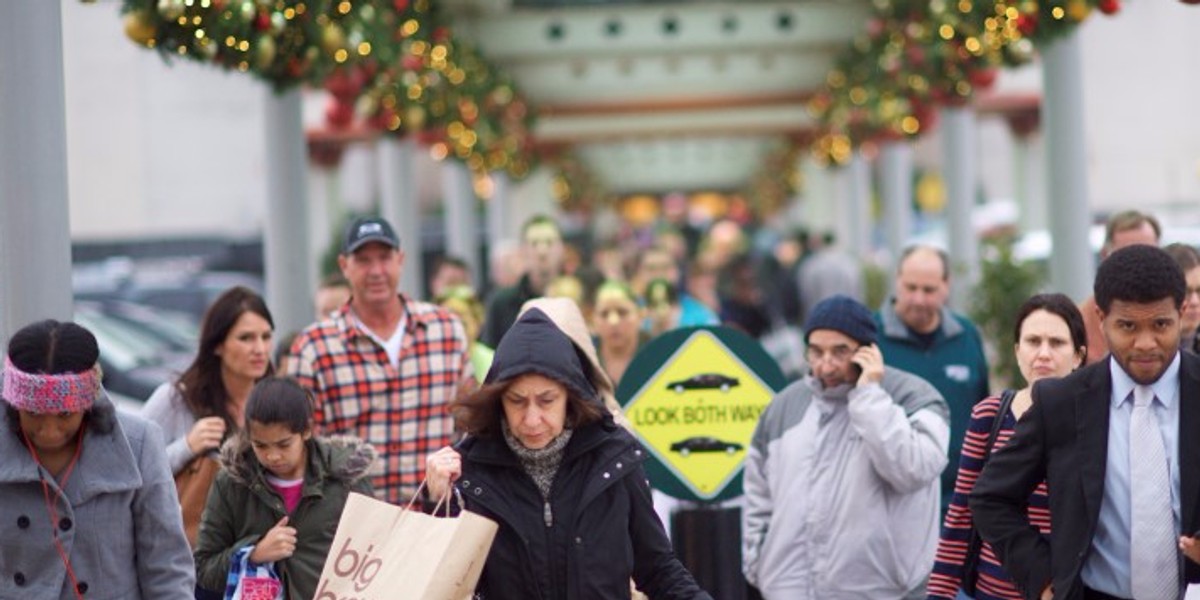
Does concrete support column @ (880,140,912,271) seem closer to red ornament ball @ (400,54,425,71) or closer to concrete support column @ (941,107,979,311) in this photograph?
concrete support column @ (941,107,979,311)

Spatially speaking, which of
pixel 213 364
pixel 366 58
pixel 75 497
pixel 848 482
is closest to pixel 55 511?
pixel 75 497

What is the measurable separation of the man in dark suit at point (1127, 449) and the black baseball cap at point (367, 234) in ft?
12.7

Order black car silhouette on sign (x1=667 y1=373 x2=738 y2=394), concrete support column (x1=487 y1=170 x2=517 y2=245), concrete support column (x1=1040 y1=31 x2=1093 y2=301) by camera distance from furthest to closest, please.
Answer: concrete support column (x1=487 y1=170 x2=517 y2=245) < concrete support column (x1=1040 y1=31 x2=1093 y2=301) < black car silhouette on sign (x1=667 y1=373 x2=738 y2=394)

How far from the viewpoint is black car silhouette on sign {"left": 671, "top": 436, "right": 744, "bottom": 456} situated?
9.15m

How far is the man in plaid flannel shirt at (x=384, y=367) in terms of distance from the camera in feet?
29.7

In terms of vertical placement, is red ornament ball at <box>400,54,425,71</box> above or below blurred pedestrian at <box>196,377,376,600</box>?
above

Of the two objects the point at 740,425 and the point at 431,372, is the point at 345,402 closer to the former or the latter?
the point at 431,372

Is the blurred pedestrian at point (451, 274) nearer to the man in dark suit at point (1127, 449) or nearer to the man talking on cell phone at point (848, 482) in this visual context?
the man talking on cell phone at point (848, 482)

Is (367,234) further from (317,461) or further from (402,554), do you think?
(402,554)

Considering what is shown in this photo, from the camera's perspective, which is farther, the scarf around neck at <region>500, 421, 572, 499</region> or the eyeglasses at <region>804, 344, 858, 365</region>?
the eyeglasses at <region>804, 344, 858, 365</region>

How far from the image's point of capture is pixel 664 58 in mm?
28188

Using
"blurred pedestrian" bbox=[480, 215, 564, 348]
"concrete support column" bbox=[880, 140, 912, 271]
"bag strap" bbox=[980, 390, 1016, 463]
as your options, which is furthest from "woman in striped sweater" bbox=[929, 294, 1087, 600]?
"concrete support column" bbox=[880, 140, 912, 271]

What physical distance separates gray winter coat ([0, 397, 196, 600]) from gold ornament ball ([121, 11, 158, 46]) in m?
4.65

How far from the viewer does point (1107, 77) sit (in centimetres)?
4144
